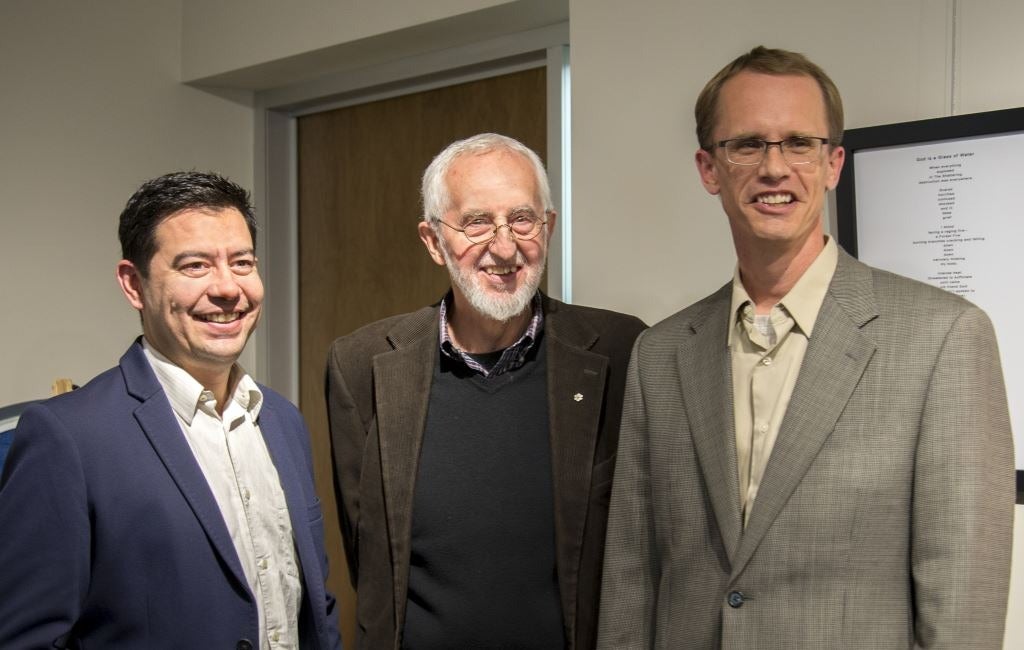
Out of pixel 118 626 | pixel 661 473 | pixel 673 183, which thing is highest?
pixel 673 183

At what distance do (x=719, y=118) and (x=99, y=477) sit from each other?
102 cm

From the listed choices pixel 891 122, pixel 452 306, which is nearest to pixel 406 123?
pixel 452 306

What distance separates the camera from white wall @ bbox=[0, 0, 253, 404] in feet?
9.59

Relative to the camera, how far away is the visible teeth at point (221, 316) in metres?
1.48

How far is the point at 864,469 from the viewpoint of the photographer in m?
1.31

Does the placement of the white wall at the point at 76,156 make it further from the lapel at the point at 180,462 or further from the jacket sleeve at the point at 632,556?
the jacket sleeve at the point at 632,556

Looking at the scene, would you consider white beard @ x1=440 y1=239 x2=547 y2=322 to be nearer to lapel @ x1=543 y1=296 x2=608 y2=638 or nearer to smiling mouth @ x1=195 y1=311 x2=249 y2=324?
lapel @ x1=543 y1=296 x2=608 y2=638

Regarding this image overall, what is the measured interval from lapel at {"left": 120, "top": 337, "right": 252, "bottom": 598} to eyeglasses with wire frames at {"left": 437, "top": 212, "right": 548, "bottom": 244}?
64cm

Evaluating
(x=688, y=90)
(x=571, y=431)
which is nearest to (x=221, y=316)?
(x=571, y=431)

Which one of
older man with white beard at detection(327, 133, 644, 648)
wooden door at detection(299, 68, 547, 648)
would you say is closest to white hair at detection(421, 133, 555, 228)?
older man with white beard at detection(327, 133, 644, 648)

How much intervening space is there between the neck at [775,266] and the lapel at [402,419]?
2.23 feet

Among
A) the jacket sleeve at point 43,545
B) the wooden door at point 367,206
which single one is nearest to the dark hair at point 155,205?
the jacket sleeve at point 43,545

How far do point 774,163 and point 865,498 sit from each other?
1.57 feet

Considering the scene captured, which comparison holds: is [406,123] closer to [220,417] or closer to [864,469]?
[220,417]
